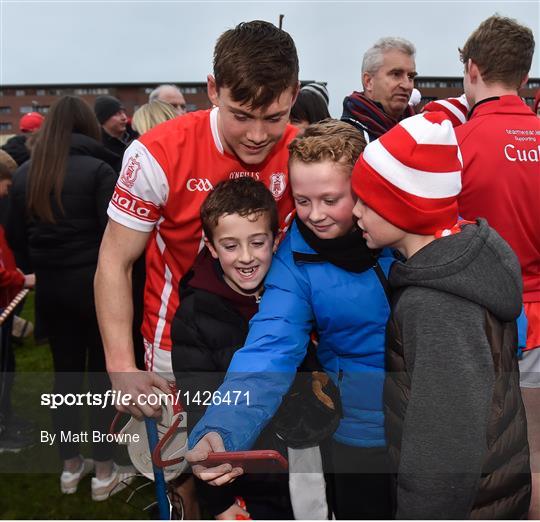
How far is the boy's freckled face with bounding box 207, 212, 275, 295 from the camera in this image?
6.28ft

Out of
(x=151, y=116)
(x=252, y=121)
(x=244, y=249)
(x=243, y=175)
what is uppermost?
(x=151, y=116)

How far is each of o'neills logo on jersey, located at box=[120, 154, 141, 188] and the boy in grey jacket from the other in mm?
849

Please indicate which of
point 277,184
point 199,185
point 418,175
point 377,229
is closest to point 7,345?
point 199,185

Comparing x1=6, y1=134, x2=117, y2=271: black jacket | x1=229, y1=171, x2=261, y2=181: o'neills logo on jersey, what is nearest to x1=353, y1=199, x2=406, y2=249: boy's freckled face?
x1=229, y1=171, x2=261, y2=181: o'neills logo on jersey

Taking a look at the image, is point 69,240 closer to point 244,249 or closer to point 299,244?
point 244,249

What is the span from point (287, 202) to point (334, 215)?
0.47m

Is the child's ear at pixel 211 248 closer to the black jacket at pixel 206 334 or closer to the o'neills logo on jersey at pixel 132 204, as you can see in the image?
the black jacket at pixel 206 334

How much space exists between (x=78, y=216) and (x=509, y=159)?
2.41 m

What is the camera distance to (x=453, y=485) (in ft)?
4.60

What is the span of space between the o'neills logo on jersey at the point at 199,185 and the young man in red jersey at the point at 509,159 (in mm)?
1133

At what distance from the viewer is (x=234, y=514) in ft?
6.00

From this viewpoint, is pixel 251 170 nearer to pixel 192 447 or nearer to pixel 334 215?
pixel 334 215

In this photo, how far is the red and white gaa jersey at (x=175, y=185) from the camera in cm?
204

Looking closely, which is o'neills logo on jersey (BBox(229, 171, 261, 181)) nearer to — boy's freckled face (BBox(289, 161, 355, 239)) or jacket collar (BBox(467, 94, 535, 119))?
boy's freckled face (BBox(289, 161, 355, 239))
